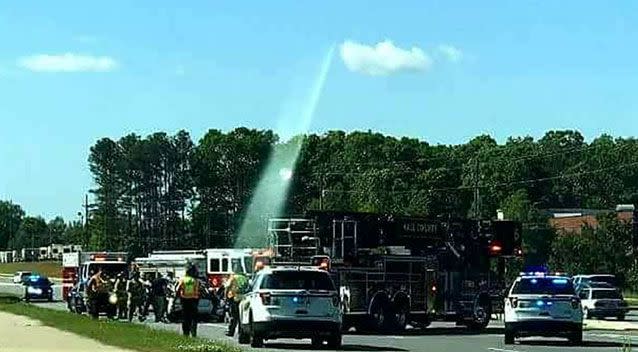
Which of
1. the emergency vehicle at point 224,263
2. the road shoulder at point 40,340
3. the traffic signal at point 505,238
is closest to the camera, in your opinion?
the road shoulder at point 40,340

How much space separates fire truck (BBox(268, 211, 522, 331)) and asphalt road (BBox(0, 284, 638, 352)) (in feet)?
2.31

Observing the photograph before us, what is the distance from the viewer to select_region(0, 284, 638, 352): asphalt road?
99.3 ft

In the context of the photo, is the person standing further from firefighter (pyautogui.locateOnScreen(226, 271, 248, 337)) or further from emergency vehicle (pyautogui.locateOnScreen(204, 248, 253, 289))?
firefighter (pyautogui.locateOnScreen(226, 271, 248, 337))

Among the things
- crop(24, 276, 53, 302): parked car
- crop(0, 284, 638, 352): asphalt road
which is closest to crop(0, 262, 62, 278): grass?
crop(24, 276, 53, 302): parked car

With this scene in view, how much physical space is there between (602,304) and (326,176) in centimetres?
8807

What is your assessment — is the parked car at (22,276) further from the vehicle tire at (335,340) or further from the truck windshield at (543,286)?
the vehicle tire at (335,340)

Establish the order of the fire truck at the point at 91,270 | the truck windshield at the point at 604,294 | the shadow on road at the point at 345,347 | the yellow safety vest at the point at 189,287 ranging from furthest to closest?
the truck windshield at the point at 604,294 < the fire truck at the point at 91,270 < the yellow safety vest at the point at 189,287 < the shadow on road at the point at 345,347

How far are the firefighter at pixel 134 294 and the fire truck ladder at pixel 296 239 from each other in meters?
8.61

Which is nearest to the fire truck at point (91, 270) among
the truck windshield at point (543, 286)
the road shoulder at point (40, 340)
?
the road shoulder at point (40, 340)

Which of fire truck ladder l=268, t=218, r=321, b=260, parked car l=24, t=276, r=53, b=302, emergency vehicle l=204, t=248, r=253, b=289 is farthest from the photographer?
parked car l=24, t=276, r=53, b=302

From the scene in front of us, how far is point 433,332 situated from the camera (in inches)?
1526

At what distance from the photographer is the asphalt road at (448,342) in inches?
1192

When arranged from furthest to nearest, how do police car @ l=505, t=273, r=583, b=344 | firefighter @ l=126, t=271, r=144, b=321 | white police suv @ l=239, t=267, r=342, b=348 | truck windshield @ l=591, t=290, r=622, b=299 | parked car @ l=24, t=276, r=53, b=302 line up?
parked car @ l=24, t=276, r=53, b=302
truck windshield @ l=591, t=290, r=622, b=299
firefighter @ l=126, t=271, r=144, b=321
police car @ l=505, t=273, r=583, b=344
white police suv @ l=239, t=267, r=342, b=348

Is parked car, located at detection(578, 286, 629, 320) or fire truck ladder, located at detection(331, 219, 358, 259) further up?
fire truck ladder, located at detection(331, 219, 358, 259)
